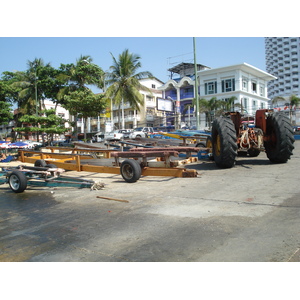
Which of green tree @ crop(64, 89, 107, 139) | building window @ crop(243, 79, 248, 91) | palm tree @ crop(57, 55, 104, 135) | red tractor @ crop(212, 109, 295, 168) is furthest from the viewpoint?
building window @ crop(243, 79, 248, 91)

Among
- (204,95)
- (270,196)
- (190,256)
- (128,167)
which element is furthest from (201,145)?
(204,95)

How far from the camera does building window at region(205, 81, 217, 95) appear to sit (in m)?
48.2

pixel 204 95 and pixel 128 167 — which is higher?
pixel 204 95

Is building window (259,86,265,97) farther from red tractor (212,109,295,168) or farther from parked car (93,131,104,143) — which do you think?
red tractor (212,109,295,168)

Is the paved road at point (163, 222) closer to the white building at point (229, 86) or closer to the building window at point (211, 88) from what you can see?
the white building at point (229, 86)

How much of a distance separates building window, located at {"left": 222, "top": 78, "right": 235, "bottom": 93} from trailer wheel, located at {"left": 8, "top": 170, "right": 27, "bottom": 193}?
138 feet

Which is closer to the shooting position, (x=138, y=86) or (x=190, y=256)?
(x=190, y=256)

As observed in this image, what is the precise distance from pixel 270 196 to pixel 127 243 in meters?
3.43

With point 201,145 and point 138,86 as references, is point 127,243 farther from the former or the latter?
point 138,86

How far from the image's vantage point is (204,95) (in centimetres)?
4925

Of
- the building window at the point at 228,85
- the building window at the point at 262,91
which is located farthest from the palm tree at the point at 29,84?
the building window at the point at 262,91

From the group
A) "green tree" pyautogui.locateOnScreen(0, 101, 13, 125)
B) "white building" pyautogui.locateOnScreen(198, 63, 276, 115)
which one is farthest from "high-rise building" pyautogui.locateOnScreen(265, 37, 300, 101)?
"green tree" pyautogui.locateOnScreen(0, 101, 13, 125)

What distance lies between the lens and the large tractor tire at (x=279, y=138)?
9.84 m

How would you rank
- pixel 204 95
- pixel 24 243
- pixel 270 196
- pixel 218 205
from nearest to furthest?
pixel 24 243 < pixel 218 205 < pixel 270 196 < pixel 204 95
